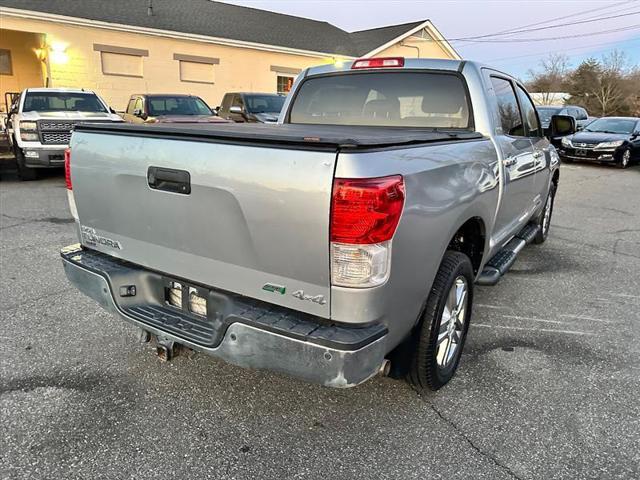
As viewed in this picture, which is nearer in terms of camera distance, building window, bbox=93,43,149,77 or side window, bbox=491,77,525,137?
side window, bbox=491,77,525,137

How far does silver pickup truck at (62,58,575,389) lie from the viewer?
2.06 metres

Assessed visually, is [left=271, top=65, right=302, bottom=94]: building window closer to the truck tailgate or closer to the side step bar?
the side step bar

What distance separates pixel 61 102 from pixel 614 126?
16735mm

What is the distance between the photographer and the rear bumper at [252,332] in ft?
6.96

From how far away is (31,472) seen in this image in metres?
2.31

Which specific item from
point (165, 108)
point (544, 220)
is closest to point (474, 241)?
point (544, 220)

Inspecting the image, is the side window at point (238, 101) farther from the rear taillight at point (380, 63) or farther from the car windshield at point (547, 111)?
the car windshield at point (547, 111)

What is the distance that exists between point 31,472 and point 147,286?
3.35 ft

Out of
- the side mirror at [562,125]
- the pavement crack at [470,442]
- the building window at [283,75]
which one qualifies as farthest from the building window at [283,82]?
the pavement crack at [470,442]

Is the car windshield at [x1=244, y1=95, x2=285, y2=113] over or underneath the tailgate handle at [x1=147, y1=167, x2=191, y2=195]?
over

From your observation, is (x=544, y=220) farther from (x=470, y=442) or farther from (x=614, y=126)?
(x=614, y=126)

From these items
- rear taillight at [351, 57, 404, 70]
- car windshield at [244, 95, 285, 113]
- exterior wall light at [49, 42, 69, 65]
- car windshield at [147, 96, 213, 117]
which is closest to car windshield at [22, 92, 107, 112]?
car windshield at [147, 96, 213, 117]

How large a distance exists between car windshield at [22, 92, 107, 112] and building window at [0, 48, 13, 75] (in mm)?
11172

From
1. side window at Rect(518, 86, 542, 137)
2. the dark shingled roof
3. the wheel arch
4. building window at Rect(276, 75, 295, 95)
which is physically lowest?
the wheel arch
